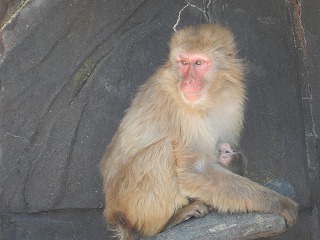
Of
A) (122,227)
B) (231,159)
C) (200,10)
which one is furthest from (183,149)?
(200,10)

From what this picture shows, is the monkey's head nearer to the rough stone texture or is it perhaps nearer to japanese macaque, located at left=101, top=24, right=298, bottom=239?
japanese macaque, located at left=101, top=24, right=298, bottom=239

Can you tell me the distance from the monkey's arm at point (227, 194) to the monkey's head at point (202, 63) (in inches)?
19.1

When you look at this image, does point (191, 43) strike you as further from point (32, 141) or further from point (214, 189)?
point (32, 141)

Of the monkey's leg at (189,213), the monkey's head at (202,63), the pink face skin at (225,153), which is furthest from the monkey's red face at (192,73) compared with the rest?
Result: the monkey's leg at (189,213)

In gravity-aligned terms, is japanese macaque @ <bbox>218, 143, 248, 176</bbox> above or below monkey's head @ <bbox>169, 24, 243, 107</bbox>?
below

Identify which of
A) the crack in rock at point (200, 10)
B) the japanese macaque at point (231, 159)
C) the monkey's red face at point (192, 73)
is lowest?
the japanese macaque at point (231, 159)

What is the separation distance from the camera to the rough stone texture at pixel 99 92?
637 centimetres

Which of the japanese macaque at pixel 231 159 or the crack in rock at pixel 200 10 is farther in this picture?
the crack in rock at pixel 200 10

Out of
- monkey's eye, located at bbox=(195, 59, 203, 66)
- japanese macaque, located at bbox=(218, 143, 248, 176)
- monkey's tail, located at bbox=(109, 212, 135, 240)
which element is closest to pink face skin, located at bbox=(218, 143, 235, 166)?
japanese macaque, located at bbox=(218, 143, 248, 176)

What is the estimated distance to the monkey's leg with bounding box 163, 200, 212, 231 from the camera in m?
5.77

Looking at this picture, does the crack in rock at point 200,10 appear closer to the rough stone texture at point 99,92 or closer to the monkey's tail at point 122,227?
the rough stone texture at point 99,92

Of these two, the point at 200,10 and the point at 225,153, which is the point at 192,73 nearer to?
the point at 225,153

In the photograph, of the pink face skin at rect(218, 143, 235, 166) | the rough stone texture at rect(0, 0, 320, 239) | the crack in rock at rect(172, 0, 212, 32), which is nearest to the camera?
the pink face skin at rect(218, 143, 235, 166)

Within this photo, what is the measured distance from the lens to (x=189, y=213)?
578 cm
